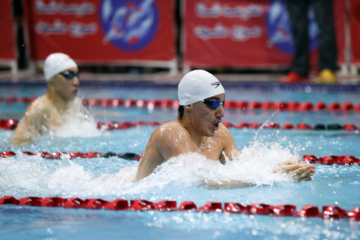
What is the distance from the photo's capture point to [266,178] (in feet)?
13.0

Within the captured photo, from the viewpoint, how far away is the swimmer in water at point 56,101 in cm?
575

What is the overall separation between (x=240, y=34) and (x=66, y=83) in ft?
16.0

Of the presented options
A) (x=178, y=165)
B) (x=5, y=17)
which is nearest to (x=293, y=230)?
(x=178, y=165)

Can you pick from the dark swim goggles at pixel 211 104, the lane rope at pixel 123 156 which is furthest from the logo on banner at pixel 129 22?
the dark swim goggles at pixel 211 104

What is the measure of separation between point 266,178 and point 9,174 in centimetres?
182

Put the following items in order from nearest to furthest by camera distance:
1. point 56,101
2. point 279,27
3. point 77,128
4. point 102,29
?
point 56,101 → point 77,128 → point 279,27 → point 102,29

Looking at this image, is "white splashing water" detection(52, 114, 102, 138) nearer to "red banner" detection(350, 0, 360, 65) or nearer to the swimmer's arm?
the swimmer's arm

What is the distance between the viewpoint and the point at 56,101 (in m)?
5.96

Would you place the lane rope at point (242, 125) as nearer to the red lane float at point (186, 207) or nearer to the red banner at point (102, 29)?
the red lane float at point (186, 207)

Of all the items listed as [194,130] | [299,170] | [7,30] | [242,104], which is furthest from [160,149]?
[7,30]

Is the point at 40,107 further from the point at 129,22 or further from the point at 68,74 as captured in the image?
the point at 129,22

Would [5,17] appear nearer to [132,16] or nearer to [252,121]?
[132,16]

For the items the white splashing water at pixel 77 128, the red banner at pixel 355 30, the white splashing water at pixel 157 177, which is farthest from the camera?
the red banner at pixel 355 30

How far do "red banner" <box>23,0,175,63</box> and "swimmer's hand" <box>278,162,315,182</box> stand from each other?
22.9 feet
